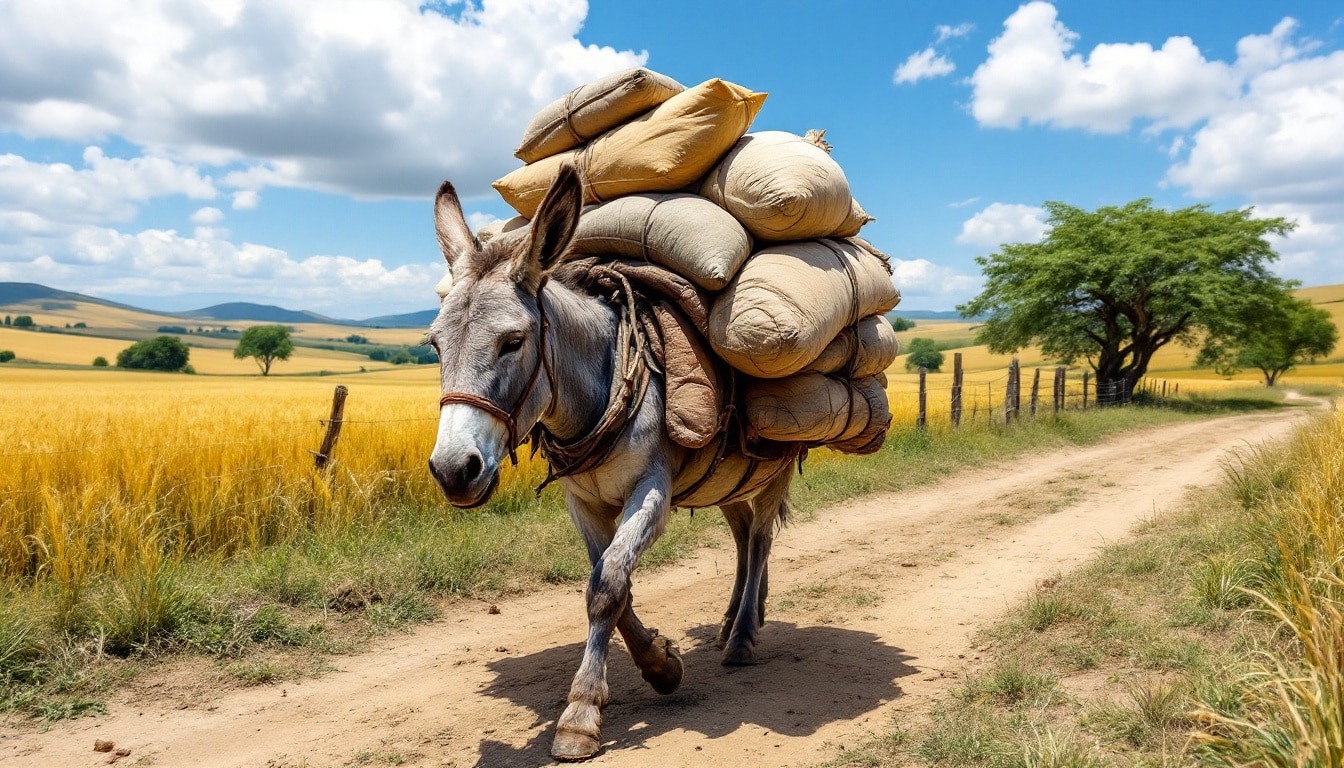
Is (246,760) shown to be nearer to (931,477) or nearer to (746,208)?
(746,208)

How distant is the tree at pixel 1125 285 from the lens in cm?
2858

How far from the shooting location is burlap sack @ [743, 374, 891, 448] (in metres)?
4.51

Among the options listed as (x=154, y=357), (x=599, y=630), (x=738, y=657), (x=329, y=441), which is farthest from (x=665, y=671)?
(x=154, y=357)

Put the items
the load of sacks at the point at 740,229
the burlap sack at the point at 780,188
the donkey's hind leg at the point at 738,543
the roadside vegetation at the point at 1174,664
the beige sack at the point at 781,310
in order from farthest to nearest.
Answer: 1. the donkey's hind leg at the point at 738,543
2. the burlap sack at the point at 780,188
3. the load of sacks at the point at 740,229
4. the beige sack at the point at 781,310
5. the roadside vegetation at the point at 1174,664

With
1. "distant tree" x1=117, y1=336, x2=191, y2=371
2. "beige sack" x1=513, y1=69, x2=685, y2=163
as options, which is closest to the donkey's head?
"beige sack" x1=513, y1=69, x2=685, y2=163

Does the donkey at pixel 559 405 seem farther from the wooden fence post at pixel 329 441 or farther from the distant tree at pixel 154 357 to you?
the distant tree at pixel 154 357

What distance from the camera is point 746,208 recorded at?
4.48 m

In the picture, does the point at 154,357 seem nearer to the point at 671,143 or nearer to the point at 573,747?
the point at 671,143

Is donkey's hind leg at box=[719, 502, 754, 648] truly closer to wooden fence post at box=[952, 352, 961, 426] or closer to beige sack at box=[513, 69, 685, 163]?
beige sack at box=[513, 69, 685, 163]

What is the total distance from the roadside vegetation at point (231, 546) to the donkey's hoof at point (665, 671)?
2213 mm

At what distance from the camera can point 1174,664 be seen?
4.03 m

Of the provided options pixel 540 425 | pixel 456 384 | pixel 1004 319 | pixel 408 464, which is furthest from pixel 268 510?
pixel 1004 319

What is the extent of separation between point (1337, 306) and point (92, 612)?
390 ft

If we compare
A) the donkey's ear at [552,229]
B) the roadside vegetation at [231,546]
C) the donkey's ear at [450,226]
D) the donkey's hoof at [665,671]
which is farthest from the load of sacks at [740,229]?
the roadside vegetation at [231,546]
